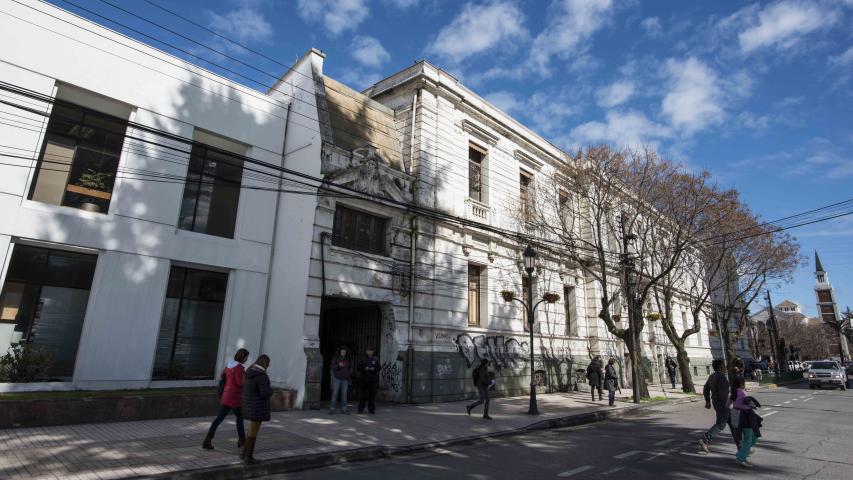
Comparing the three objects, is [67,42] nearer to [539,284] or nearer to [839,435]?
[539,284]

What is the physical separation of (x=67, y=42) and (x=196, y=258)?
6.21m

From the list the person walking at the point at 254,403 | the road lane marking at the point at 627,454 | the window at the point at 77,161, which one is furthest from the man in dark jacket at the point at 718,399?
the window at the point at 77,161

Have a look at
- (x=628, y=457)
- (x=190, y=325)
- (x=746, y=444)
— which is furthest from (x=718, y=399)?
(x=190, y=325)

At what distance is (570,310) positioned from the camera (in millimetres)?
23766

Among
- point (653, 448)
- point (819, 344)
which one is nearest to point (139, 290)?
point (653, 448)

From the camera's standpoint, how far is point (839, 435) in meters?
11.1

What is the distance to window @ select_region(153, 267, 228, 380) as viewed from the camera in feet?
40.3

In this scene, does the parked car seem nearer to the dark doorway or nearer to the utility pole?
the utility pole

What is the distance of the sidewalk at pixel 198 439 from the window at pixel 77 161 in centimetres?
554

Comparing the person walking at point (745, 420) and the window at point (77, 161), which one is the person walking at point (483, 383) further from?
the window at point (77, 161)

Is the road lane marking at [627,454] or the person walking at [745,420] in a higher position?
the person walking at [745,420]

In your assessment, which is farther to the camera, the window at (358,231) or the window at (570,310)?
the window at (570,310)

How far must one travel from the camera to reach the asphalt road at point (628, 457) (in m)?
7.36

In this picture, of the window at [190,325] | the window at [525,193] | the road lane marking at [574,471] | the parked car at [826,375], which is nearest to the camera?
the road lane marking at [574,471]
